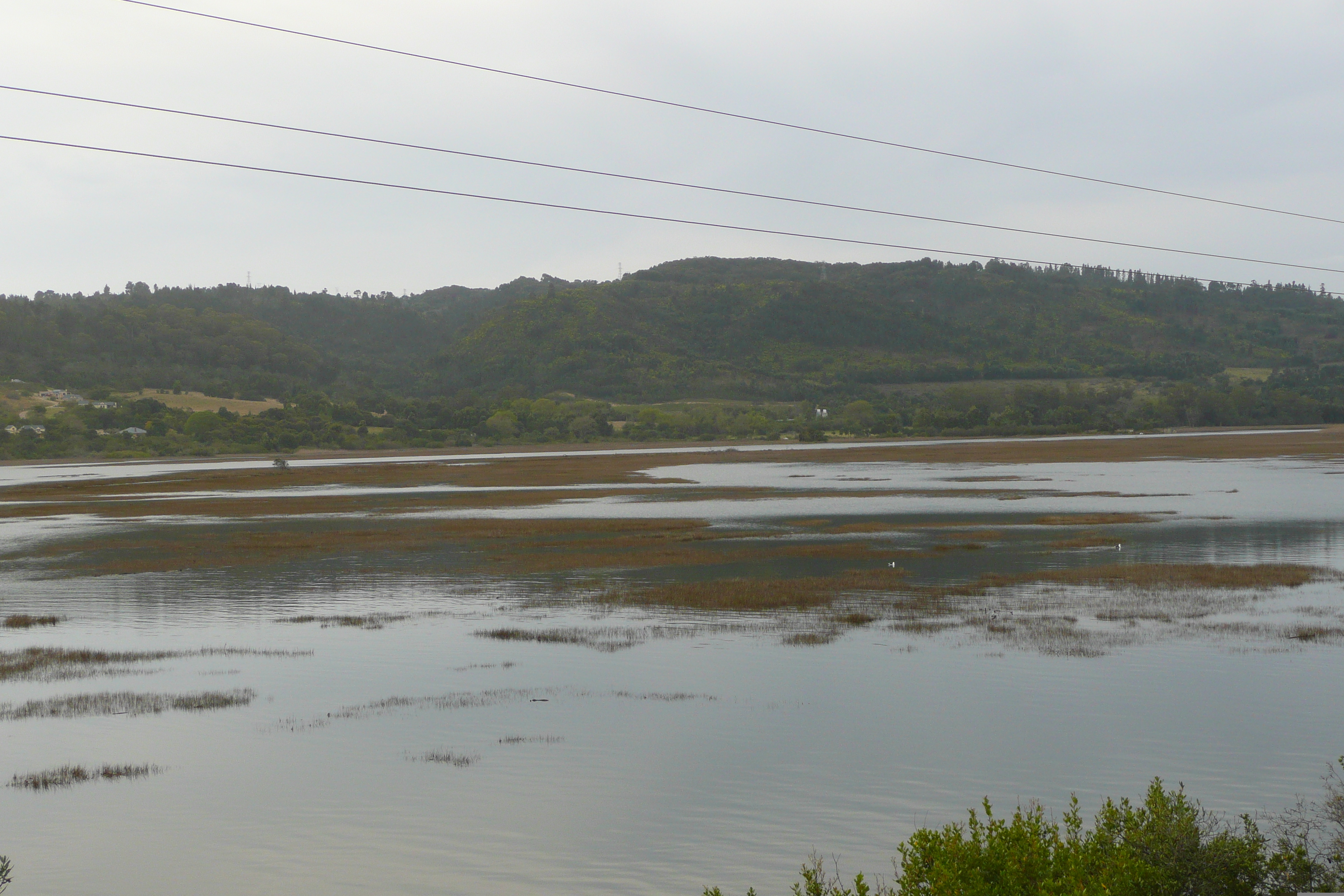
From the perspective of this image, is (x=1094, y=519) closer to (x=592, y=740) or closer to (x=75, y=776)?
(x=592, y=740)

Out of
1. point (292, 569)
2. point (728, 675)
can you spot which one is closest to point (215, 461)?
point (292, 569)

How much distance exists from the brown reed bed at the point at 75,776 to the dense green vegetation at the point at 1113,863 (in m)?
9.44

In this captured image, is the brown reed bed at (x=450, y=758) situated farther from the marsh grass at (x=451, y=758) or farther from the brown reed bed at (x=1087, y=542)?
the brown reed bed at (x=1087, y=542)

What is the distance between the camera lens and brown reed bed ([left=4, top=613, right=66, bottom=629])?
2495 cm

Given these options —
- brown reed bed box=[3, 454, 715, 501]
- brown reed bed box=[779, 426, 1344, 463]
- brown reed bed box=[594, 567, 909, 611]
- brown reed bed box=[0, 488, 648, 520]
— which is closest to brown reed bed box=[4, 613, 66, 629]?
brown reed bed box=[594, 567, 909, 611]

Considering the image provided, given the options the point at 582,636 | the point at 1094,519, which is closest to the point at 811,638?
the point at 582,636

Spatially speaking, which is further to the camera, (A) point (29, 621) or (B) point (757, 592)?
(B) point (757, 592)

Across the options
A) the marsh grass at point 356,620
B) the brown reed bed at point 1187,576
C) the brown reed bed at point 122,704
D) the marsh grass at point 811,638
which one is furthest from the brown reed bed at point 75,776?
the brown reed bed at point 1187,576

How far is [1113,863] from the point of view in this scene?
7.27 meters

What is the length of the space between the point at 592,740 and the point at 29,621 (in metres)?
17.2

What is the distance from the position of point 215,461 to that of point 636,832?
125 meters

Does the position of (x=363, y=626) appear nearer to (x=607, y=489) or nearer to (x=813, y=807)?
(x=813, y=807)

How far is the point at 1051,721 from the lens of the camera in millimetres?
15344

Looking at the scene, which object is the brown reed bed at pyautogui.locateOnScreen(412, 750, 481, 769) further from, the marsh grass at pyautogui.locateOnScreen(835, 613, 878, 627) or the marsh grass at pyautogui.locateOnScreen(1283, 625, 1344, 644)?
the marsh grass at pyautogui.locateOnScreen(1283, 625, 1344, 644)
